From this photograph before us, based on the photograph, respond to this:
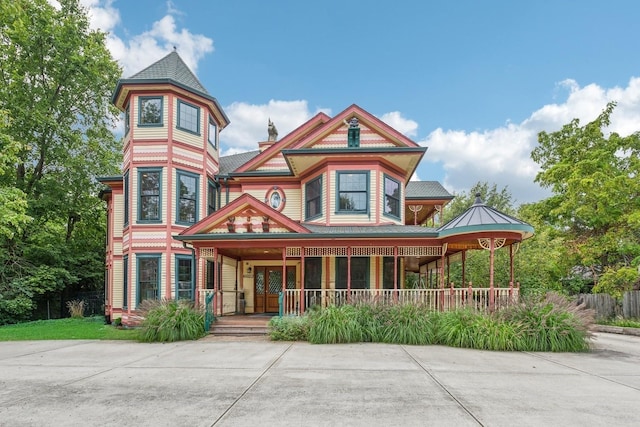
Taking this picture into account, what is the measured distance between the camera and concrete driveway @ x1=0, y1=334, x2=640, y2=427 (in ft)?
16.1

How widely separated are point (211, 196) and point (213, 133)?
2.82 m

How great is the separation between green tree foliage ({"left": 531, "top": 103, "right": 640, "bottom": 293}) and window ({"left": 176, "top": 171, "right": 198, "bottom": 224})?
17048 millimetres

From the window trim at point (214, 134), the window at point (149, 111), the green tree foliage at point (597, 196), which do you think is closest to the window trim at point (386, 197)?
the window trim at point (214, 134)

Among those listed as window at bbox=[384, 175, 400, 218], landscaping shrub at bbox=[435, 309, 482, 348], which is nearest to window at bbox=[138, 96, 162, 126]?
window at bbox=[384, 175, 400, 218]

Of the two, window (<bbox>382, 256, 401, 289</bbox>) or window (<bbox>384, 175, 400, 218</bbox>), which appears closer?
window (<bbox>382, 256, 401, 289</bbox>)

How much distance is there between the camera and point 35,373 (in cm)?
750

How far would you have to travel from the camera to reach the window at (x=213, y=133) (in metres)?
17.4

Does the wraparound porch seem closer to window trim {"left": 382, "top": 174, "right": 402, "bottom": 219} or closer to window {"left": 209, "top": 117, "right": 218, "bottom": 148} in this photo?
window trim {"left": 382, "top": 174, "right": 402, "bottom": 219}

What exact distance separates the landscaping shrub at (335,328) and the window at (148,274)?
710 centimetres

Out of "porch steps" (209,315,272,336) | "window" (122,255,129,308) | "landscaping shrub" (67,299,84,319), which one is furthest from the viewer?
"landscaping shrub" (67,299,84,319)

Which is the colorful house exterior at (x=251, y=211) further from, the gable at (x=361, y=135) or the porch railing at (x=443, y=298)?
the porch railing at (x=443, y=298)

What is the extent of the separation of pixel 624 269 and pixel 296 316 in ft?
47.3

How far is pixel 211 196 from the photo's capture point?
17266 mm

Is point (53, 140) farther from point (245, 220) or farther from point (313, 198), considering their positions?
point (313, 198)
